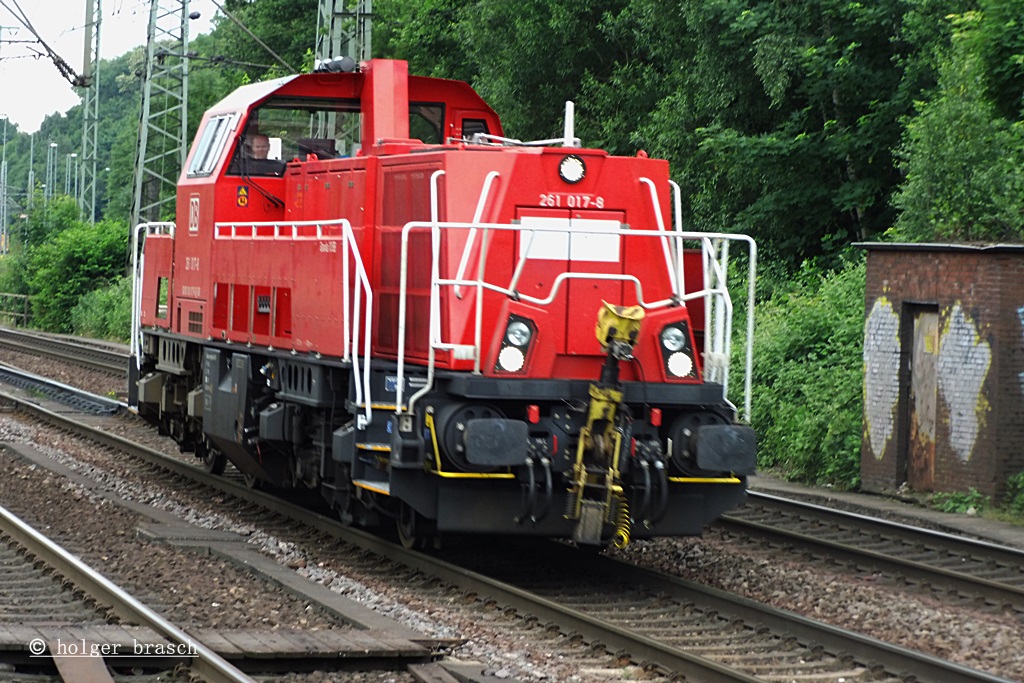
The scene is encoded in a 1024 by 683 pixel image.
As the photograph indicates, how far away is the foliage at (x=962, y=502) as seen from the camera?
1283cm

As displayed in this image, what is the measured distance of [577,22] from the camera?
1138 inches

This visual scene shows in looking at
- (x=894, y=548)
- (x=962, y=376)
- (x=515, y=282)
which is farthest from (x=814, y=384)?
(x=515, y=282)

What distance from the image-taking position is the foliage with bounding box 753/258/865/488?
1491 cm

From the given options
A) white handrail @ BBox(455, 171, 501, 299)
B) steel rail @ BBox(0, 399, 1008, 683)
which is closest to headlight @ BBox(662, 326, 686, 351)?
white handrail @ BBox(455, 171, 501, 299)

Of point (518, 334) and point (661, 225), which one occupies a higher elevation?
point (661, 225)

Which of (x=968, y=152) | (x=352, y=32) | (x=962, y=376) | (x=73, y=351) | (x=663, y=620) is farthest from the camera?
(x=73, y=351)

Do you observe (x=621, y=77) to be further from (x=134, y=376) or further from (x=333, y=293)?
(x=333, y=293)

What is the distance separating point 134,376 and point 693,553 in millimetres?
7341

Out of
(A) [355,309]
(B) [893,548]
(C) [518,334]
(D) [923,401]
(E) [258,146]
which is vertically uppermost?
(E) [258,146]

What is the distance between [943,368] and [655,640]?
22.4 feet

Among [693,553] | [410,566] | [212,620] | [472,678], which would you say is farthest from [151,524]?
[472,678]

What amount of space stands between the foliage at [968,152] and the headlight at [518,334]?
28.8ft

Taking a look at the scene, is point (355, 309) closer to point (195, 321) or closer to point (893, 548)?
point (195, 321)

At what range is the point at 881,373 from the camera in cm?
1417
